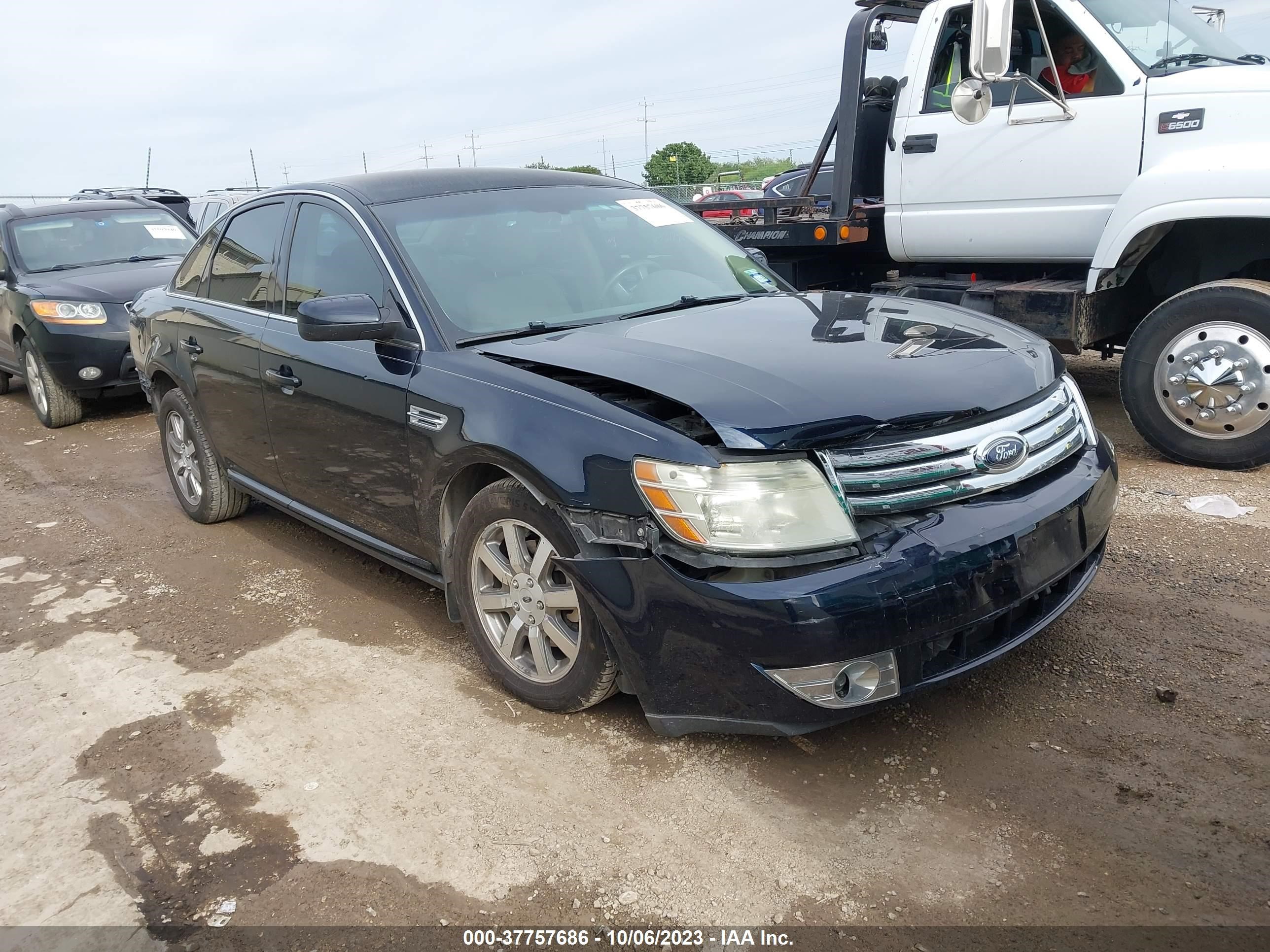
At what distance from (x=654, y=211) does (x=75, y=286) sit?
6314 millimetres

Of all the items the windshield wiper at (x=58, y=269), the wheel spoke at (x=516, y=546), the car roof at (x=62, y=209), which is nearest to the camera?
the wheel spoke at (x=516, y=546)

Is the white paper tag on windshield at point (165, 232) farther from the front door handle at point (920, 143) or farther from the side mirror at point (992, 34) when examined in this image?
the side mirror at point (992, 34)

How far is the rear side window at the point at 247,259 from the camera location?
4480 millimetres

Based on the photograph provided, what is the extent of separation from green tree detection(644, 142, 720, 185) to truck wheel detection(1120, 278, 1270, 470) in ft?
222

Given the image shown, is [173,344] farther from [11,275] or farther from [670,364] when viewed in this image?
[11,275]

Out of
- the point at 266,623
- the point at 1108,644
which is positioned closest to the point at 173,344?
the point at 266,623

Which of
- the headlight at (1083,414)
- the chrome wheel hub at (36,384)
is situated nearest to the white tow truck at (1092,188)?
the headlight at (1083,414)

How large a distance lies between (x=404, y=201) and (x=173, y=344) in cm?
203

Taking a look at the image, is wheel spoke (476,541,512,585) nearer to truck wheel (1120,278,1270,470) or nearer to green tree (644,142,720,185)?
truck wheel (1120,278,1270,470)

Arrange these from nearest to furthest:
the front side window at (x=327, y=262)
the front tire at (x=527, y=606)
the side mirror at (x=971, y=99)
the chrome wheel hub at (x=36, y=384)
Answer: the front tire at (x=527, y=606)
the front side window at (x=327, y=262)
the side mirror at (x=971, y=99)
the chrome wheel hub at (x=36, y=384)

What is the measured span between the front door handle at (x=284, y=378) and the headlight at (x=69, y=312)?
16.4ft

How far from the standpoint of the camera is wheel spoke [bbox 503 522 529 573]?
3.16 m

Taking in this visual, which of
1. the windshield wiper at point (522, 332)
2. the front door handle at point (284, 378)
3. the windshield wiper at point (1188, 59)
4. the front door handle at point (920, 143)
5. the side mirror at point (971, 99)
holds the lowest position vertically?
the front door handle at point (284, 378)

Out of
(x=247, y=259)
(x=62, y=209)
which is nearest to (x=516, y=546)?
(x=247, y=259)
